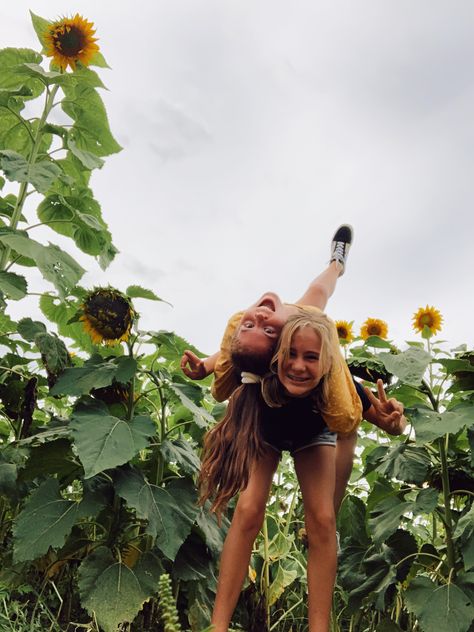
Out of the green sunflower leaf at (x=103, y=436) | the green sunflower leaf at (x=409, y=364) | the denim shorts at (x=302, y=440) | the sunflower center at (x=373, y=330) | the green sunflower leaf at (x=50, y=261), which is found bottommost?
the green sunflower leaf at (x=103, y=436)

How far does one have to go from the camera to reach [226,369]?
6.63ft

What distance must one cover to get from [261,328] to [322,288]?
0.50m

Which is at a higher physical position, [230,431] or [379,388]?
[379,388]

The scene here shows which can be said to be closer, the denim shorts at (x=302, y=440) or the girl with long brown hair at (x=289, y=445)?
the girl with long brown hair at (x=289, y=445)

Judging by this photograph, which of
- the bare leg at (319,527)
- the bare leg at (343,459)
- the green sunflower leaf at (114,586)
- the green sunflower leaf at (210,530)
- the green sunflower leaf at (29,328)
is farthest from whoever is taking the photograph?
the green sunflower leaf at (29,328)

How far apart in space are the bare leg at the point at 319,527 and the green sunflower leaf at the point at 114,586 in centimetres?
52

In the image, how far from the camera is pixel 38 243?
245 centimetres

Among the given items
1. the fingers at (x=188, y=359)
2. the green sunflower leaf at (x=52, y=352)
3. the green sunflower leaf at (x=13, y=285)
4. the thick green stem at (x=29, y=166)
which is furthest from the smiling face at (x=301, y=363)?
the thick green stem at (x=29, y=166)

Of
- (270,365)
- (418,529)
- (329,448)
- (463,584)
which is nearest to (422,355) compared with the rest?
(329,448)

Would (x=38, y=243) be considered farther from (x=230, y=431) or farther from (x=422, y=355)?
(x=422, y=355)

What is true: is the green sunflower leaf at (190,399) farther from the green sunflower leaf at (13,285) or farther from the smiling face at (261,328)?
the green sunflower leaf at (13,285)

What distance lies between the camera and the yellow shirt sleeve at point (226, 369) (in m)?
1.99

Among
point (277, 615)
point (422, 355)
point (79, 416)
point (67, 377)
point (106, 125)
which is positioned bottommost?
point (277, 615)

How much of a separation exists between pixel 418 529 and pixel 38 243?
2120 millimetres
